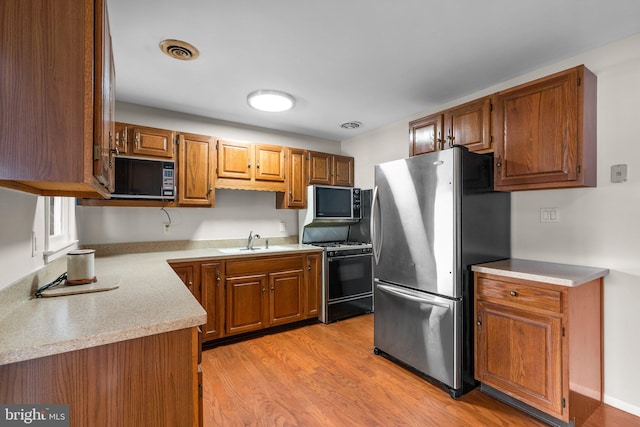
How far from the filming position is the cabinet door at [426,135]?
265cm

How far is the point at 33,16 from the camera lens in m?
0.85

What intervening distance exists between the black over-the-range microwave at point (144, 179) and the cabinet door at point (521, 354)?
2763 mm

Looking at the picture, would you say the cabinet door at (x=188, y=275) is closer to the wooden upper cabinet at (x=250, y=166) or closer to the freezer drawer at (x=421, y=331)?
the wooden upper cabinet at (x=250, y=166)

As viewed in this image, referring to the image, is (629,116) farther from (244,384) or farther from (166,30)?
(244,384)

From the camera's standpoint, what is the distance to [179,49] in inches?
80.4

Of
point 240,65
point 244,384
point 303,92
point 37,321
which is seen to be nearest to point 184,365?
point 37,321

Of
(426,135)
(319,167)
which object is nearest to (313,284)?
(319,167)

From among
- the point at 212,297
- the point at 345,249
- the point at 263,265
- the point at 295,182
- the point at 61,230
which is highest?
the point at 295,182

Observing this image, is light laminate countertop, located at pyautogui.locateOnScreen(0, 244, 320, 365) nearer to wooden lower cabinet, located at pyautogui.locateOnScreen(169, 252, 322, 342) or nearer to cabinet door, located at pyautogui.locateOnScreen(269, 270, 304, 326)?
wooden lower cabinet, located at pyautogui.locateOnScreen(169, 252, 322, 342)

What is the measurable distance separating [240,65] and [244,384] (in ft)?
7.69

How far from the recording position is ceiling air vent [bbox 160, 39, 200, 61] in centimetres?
196

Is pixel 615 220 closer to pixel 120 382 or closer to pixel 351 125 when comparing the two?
pixel 351 125

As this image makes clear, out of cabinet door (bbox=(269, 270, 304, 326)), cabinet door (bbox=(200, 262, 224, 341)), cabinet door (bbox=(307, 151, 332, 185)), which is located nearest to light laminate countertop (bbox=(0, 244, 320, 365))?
cabinet door (bbox=(200, 262, 224, 341))

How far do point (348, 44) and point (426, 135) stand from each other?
1150 mm
